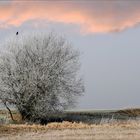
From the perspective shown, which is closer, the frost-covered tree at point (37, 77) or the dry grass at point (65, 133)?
the dry grass at point (65, 133)

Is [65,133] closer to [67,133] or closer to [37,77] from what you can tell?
[67,133]

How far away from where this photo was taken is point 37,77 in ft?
142

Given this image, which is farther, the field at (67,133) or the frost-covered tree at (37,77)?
the frost-covered tree at (37,77)

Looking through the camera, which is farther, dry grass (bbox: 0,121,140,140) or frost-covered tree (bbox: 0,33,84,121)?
frost-covered tree (bbox: 0,33,84,121)

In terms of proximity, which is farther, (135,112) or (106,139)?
(135,112)

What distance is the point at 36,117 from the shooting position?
44.0m

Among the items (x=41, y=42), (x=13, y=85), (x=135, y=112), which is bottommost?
(x=135, y=112)

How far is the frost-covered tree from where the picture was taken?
4366 centimetres

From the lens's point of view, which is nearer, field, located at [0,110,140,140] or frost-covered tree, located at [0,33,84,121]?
field, located at [0,110,140,140]

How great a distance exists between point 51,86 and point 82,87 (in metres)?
3.21

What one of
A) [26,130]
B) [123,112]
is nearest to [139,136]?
[26,130]

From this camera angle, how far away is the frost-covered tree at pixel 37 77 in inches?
1719

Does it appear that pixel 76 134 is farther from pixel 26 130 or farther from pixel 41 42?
pixel 41 42

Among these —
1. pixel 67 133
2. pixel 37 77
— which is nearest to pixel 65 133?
pixel 67 133
